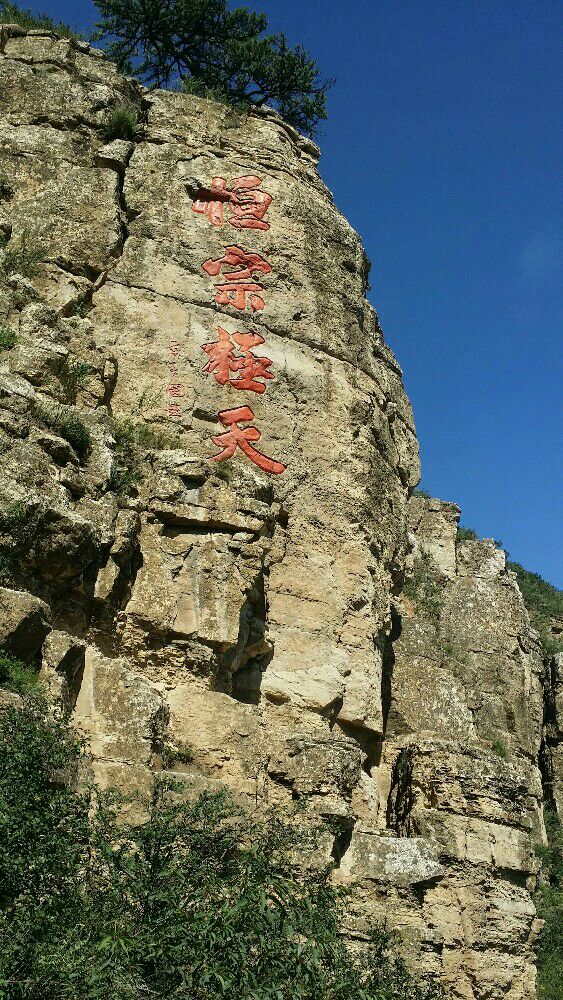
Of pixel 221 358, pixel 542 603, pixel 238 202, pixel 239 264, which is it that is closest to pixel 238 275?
pixel 239 264

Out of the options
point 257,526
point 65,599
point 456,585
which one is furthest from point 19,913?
point 456,585

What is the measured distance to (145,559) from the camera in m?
13.0

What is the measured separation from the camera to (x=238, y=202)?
1667 centimetres

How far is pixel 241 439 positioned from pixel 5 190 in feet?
16.3

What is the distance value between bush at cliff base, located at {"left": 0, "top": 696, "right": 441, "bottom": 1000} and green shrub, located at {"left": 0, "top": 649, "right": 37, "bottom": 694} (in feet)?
0.88

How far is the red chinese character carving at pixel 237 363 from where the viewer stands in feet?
50.0

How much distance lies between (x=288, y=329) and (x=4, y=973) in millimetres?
10591

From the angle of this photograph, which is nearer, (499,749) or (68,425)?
(68,425)

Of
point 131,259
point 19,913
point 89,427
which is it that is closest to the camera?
point 19,913

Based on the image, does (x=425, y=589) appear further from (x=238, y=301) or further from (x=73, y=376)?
(x=73, y=376)

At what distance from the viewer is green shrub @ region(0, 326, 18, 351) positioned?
12.7m

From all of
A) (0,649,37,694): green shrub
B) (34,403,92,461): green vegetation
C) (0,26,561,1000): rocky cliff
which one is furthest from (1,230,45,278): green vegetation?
(0,649,37,694): green shrub

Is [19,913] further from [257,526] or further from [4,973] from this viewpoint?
[257,526]

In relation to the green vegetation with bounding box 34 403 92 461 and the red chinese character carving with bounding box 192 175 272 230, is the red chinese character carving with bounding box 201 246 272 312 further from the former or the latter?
the green vegetation with bounding box 34 403 92 461
